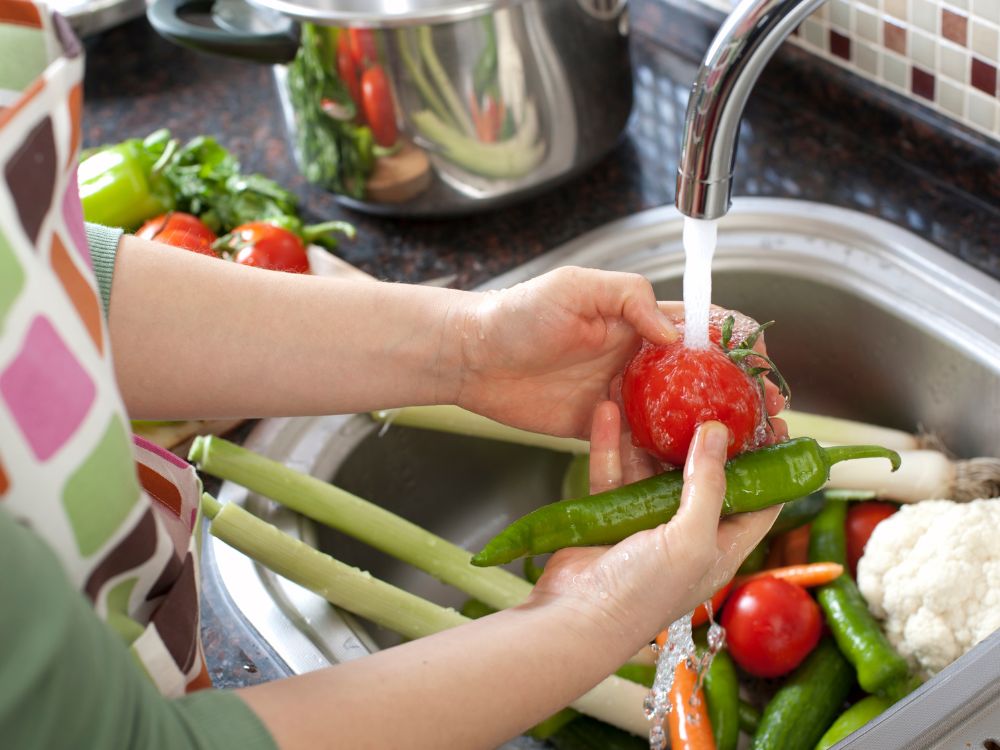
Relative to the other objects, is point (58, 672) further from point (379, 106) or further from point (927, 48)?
point (927, 48)

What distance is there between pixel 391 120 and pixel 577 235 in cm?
28

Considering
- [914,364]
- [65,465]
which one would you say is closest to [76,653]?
[65,465]

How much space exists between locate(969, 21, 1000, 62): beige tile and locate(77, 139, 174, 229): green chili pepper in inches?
39.8

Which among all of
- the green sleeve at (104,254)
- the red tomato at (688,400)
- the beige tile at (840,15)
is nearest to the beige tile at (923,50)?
the beige tile at (840,15)

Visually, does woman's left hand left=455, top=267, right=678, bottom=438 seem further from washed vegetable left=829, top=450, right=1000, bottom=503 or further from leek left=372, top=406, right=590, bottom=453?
washed vegetable left=829, top=450, right=1000, bottom=503

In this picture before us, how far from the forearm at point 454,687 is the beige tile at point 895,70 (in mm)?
875

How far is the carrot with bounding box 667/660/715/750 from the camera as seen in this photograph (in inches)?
40.3

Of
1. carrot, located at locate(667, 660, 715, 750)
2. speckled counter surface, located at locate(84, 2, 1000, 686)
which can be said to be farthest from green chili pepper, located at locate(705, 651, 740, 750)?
speckled counter surface, located at locate(84, 2, 1000, 686)

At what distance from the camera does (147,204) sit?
56.2 inches

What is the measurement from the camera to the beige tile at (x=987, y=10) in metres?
1.15

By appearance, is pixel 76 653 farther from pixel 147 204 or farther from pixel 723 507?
pixel 147 204

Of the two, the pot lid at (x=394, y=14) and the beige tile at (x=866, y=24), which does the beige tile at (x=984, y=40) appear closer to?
the beige tile at (x=866, y=24)

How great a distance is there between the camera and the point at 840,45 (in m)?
1.38

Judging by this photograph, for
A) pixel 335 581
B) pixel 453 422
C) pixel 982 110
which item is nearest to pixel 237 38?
pixel 453 422
